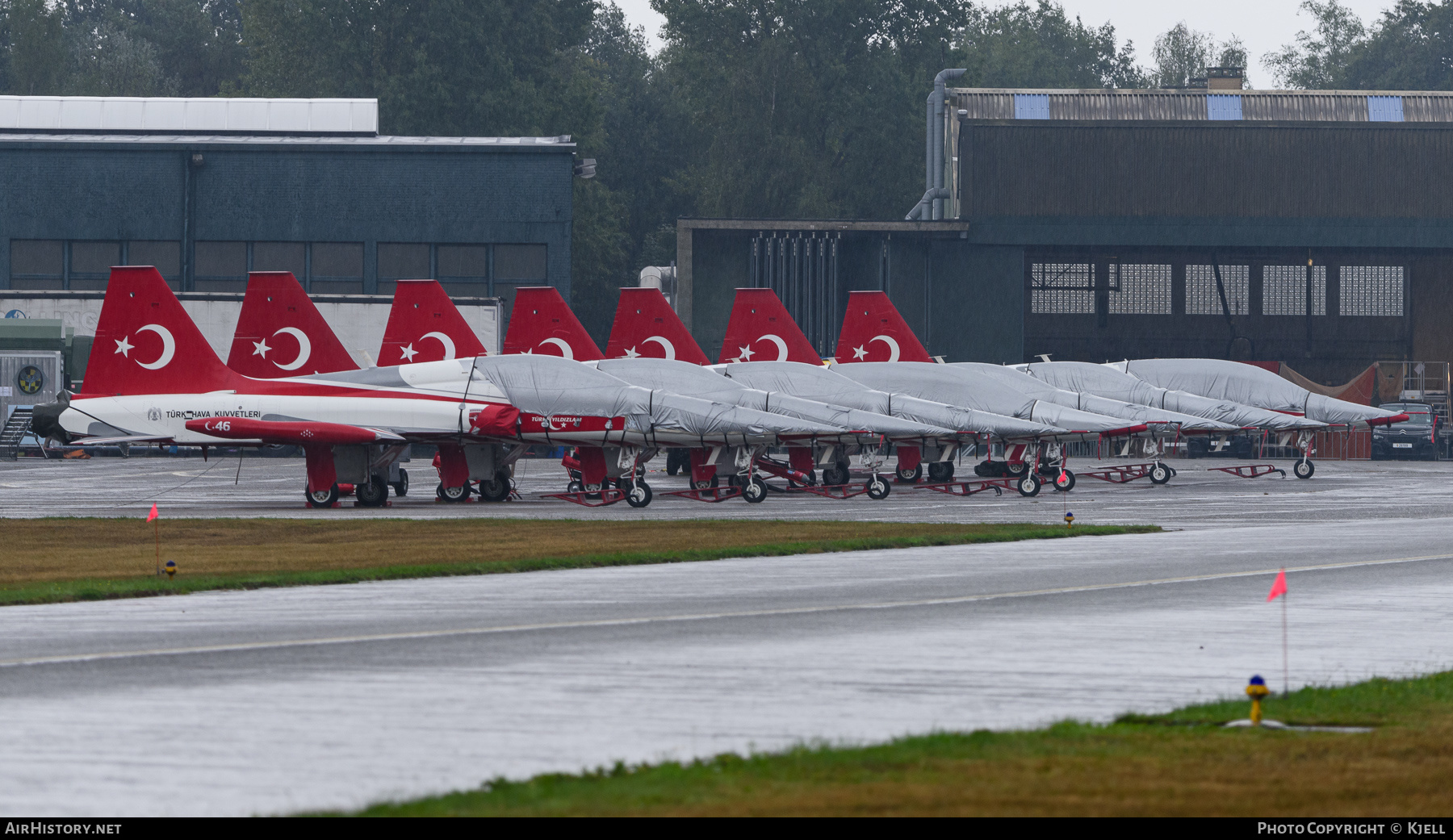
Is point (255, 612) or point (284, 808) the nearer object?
point (284, 808)

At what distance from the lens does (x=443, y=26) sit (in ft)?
321

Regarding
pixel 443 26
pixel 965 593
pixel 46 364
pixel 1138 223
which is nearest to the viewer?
pixel 965 593

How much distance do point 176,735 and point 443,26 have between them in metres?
90.8

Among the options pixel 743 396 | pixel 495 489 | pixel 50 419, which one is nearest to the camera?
pixel 50 419

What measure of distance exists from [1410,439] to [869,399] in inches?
1077

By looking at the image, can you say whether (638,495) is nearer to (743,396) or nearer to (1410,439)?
(743,396)

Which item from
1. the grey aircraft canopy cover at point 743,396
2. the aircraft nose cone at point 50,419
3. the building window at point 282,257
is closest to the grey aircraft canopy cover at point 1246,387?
the grey aircraft canopy cover at point 743,396

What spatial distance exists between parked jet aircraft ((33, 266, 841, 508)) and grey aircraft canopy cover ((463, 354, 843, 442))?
23 millimetres

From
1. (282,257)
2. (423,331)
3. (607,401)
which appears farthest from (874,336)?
(282,257)

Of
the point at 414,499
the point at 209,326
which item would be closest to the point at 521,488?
the point at 414,499

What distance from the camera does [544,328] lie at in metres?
44.7

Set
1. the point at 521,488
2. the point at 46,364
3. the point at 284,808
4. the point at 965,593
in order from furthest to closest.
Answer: the point at 46,364
the point at 521,488
the point at 965,593
the point at 284,808

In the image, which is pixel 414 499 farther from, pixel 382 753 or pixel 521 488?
pixel 382 753

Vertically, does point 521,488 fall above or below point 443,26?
below
